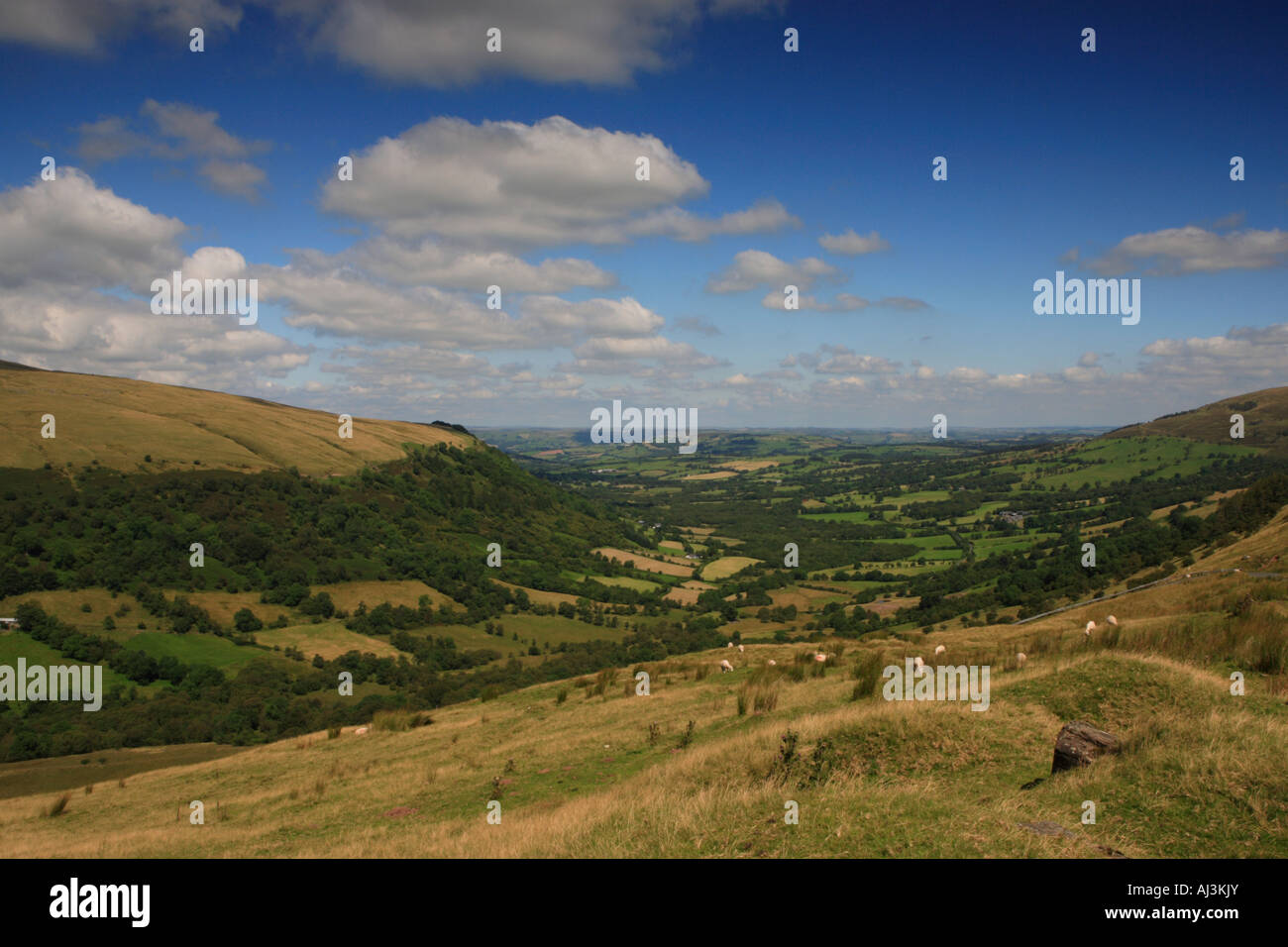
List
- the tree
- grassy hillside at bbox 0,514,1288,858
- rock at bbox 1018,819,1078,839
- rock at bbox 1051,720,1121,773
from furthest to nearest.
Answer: the tree, rock at bbox 1051,720,1121,773, grassy hillside at bbox 0,514,1288,858, rock at bbox 1018,819,1078,839

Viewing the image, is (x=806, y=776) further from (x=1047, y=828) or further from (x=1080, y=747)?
(x=1080, y=747)

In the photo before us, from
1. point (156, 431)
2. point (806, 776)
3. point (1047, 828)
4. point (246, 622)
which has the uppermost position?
point (156, 431)

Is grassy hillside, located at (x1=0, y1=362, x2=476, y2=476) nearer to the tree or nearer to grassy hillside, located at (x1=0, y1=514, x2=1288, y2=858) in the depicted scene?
the tree

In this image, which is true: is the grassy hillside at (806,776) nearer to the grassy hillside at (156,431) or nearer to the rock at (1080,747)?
the rock at (1080,747)

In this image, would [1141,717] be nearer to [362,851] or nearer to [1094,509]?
[362,851]

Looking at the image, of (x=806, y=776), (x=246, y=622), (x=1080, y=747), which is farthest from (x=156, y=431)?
(x=1080, y=747)

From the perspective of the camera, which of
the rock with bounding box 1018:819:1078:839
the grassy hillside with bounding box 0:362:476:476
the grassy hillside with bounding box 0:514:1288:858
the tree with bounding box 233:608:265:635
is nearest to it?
the rock with bounding box 1018:819:1078:839

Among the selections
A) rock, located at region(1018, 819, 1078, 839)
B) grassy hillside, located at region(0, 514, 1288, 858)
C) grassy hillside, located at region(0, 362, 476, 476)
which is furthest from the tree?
rock, located at region(1018, 819, 1078, 839)

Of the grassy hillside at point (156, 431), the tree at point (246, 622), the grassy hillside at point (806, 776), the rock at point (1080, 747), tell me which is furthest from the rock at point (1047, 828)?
the grassy hillside at point (156, 431)
